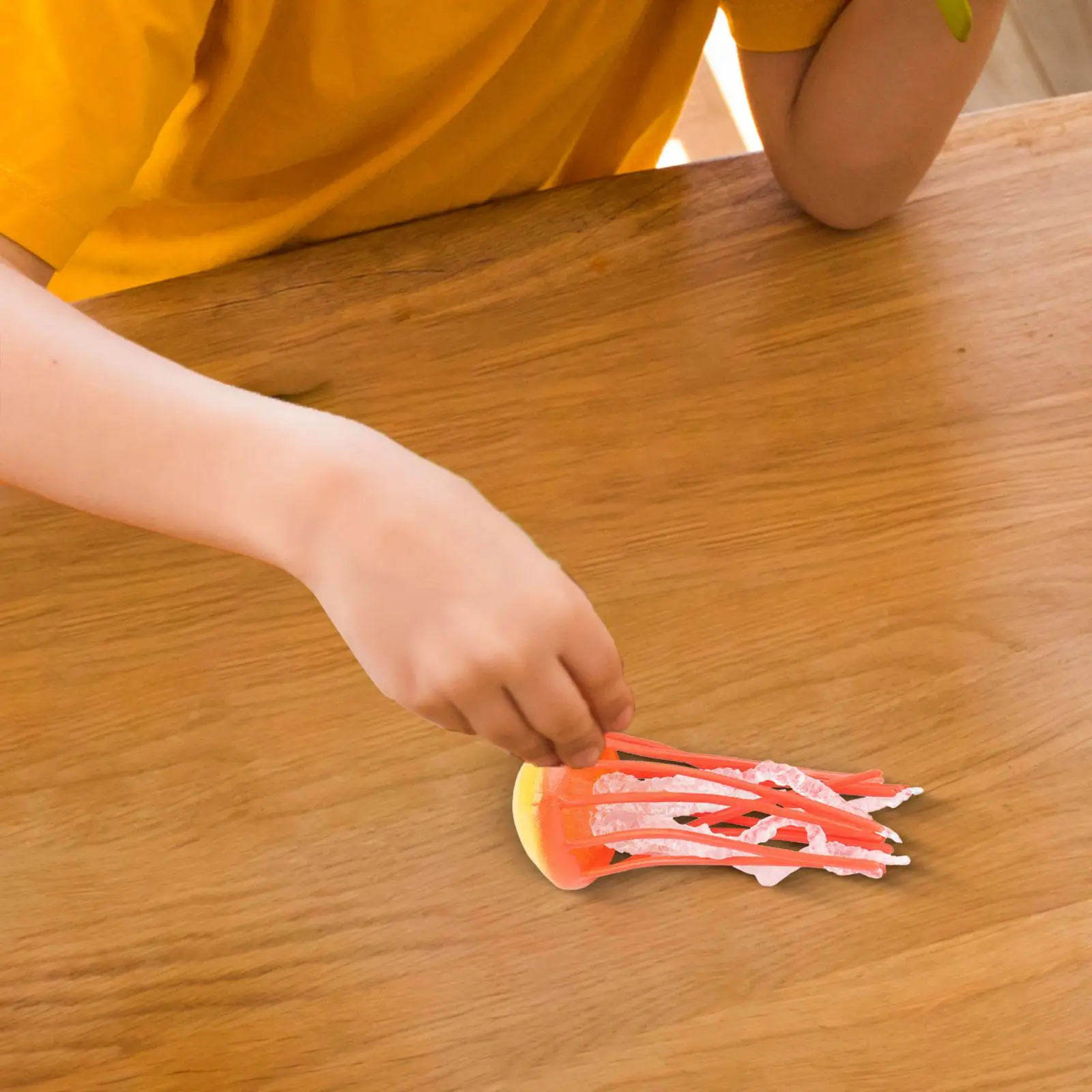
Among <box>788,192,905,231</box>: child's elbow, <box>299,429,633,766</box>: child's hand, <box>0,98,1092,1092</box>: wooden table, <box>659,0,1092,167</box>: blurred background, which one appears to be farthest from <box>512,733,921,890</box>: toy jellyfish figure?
<box>659,0,1092,167</box>: blurred background

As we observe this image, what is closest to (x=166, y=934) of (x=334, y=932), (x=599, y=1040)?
(x=334, y=932)

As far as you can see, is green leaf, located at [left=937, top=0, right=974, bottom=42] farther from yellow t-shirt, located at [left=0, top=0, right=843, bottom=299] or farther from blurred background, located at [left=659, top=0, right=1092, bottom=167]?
blurred background, located at [left=659, top=0, right=1092, bottom=167]

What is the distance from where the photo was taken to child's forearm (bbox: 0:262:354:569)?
337mm

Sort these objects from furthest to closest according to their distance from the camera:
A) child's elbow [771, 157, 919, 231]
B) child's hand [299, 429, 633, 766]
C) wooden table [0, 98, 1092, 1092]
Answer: child's elbow [771, 157, 919, 231]
wooden table [0, 98, 1092, 1092]
child's hand [299, 429, 633, 766]

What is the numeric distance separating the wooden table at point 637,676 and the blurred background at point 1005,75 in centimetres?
Answer: 71

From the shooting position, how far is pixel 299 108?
1.69ft

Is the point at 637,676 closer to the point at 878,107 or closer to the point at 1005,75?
the point at 878,107

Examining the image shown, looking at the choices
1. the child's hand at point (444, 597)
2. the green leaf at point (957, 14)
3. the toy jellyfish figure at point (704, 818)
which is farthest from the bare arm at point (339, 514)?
the green leaf at point (957, 14)

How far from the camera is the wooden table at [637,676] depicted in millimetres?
428

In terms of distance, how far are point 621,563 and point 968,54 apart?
0.31m

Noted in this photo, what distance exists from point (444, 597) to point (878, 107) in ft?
1.28

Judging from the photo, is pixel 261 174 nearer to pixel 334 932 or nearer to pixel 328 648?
pixel 328 648

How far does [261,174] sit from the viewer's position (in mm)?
559

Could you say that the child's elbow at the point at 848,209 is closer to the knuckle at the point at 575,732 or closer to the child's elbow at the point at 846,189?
the child's elbow at the point at 846,189
